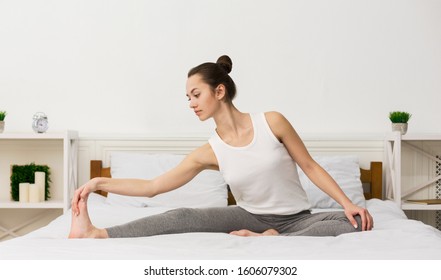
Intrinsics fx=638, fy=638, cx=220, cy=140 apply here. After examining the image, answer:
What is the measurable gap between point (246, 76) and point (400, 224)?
1.47m

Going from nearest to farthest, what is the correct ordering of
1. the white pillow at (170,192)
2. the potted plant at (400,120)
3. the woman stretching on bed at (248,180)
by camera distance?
the woman stretching on bed at (248,180), the white pillow at (170,192), the potted plant at (400,120)

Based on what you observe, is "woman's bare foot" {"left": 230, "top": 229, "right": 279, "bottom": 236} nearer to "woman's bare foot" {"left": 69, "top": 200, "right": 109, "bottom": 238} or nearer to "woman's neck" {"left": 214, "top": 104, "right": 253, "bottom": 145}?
"woman's neck" {"left": 214, "top": 104, "right": 253, "bottom": 145}

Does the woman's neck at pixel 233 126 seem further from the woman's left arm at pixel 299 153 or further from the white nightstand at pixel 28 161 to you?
the white nightstand at pixel 28 161

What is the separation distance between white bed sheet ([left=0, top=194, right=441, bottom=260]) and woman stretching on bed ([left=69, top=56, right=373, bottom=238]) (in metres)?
0.13

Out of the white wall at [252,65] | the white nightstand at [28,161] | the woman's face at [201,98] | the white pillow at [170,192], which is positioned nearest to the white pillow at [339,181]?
the white wall at [252,65]

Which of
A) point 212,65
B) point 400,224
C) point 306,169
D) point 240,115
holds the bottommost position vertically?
point 400,224

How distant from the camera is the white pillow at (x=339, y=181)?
10.5 ft

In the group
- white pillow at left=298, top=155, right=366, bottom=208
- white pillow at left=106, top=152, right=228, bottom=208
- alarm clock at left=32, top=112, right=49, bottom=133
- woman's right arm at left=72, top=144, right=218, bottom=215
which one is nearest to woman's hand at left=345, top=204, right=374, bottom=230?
woman's right arm at left=72, top=144, right=218, bottom=215

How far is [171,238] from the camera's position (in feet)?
6.50

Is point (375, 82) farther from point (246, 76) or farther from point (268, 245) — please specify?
point (268, 245)

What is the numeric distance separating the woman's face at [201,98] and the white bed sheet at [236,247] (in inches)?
18.2

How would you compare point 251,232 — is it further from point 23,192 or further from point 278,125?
point 23,192

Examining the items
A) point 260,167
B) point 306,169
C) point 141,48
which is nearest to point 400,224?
point 306,169

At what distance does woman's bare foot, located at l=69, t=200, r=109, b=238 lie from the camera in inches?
79.8
